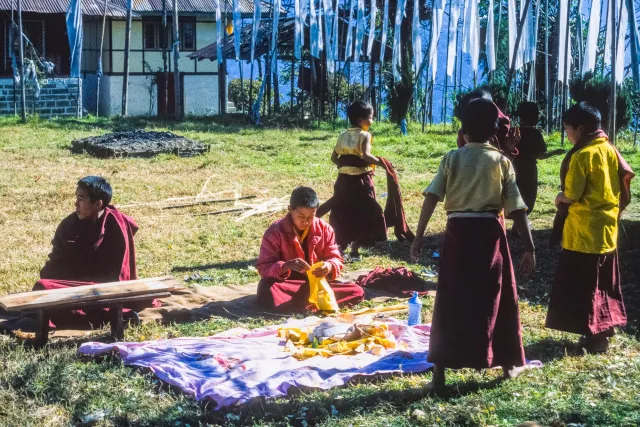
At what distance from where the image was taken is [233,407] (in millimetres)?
4688

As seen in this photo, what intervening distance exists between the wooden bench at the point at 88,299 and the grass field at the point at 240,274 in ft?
0.66

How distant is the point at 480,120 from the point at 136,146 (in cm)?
1176

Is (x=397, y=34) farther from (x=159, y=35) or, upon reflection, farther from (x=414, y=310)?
(x=159, y=35)

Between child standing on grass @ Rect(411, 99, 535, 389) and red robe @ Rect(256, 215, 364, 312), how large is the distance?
2195 millimetres

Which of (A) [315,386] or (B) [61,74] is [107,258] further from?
(B) [61,74]

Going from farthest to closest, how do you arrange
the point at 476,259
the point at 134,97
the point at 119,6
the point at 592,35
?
the point at 134,97 → the point at 119,6 → the point at 592,35 → the point at 476,259

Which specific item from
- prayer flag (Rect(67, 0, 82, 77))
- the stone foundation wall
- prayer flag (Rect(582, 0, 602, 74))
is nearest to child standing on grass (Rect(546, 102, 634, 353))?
prayer flag (Rect(582, 0, 602, 74))

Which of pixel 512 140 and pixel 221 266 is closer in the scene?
pixel 512 140

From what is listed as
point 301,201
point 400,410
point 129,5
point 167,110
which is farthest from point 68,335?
point 167,110

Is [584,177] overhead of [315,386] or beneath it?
overhead

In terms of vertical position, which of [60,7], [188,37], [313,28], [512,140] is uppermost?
[60,7]

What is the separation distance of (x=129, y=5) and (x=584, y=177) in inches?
758

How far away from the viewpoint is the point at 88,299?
580cm

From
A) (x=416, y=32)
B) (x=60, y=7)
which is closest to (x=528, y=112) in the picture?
(x=416, y=32)
